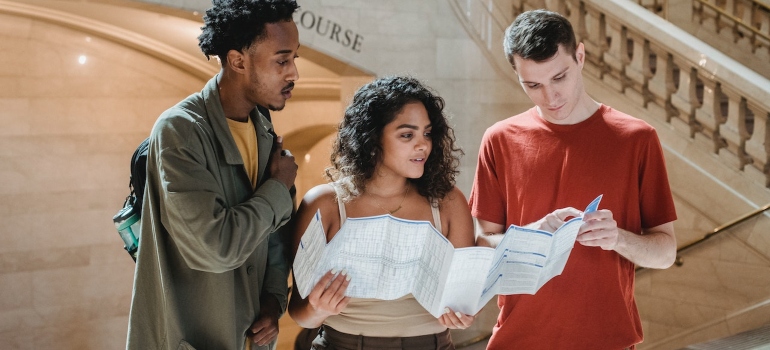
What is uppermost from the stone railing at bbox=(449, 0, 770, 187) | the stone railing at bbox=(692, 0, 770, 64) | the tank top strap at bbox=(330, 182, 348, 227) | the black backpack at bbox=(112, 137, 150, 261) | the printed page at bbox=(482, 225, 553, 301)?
the black backpack at bbox=(112, 137, 150, 261)

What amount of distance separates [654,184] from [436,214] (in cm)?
69

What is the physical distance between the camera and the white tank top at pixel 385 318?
2.45 metres

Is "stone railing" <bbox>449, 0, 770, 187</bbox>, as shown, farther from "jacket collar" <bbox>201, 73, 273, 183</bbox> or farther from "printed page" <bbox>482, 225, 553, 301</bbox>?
"jacket collar" <bbox>201, 73, 273, 183</bbox>

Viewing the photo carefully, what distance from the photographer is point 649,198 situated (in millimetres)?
2482

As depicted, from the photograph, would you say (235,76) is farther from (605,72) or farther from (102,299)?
(102,299)

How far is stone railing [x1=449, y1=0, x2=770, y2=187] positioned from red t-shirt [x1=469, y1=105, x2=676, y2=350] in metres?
3.82

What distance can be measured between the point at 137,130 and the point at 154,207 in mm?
6280

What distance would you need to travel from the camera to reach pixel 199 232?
6.56 feet

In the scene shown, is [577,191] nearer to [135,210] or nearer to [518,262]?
[518,262]

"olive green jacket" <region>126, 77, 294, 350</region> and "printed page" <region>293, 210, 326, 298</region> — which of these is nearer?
"olive green jacket" <region>126, 77, 294, 350</region>

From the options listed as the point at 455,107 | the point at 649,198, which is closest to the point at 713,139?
the point at 455,107

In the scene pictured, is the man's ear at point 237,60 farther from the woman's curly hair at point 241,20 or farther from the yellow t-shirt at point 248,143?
the yellow t-shirt at point 248,143

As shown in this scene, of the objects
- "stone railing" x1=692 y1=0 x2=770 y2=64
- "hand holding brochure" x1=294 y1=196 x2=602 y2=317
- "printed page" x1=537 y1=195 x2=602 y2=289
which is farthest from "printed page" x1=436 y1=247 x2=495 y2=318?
"stone railing" x1=692 y1=0 x2=770 y2=64

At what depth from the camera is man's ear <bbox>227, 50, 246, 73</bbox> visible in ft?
7.48
